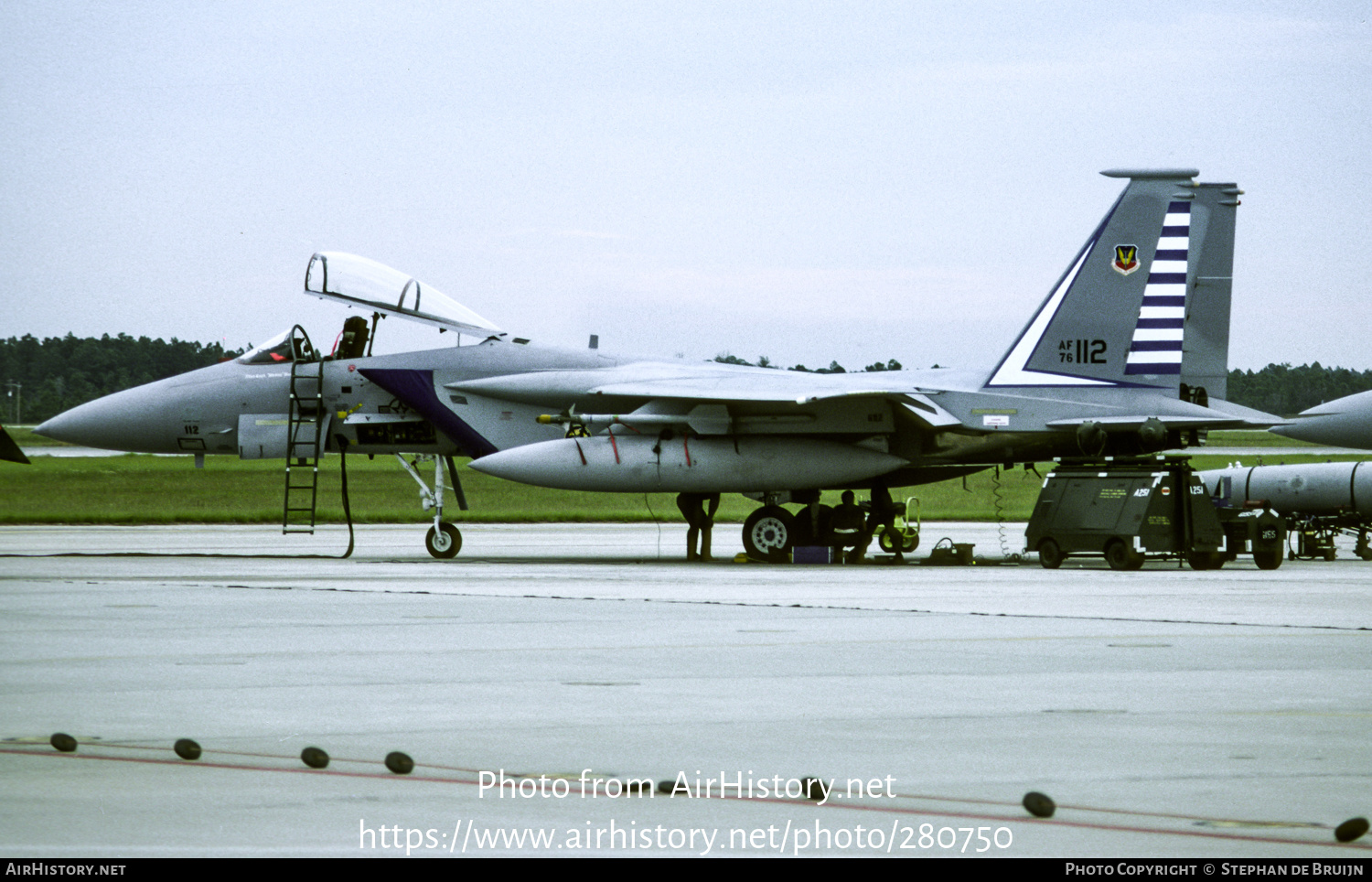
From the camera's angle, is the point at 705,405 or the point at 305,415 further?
the point at 305,415

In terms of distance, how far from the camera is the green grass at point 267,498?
38.8m

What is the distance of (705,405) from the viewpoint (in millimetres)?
21422

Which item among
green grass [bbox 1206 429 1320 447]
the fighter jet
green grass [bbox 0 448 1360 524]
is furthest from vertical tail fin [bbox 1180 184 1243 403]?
green grass [bbox 1206 429 1320 447]

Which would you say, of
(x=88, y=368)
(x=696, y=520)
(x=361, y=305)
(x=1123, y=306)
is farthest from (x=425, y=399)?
(x=88, y=368)

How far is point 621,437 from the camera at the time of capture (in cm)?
2147

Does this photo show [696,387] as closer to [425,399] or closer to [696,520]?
[696,520]

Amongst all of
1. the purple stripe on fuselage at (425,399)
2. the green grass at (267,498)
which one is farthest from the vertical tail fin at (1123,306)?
the green grass at (267,498)

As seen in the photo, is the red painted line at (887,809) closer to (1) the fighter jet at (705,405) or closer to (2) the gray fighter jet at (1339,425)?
(1) the fighter jet at (705,405)

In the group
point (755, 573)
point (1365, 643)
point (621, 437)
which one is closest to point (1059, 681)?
point (1365, 643)

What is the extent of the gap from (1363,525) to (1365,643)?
702 inches

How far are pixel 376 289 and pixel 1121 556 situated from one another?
11476mm

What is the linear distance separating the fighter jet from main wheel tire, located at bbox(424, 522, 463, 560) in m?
0.03

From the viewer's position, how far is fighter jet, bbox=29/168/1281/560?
21.4 m

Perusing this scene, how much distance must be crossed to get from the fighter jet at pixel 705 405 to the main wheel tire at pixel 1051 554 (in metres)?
1.60
